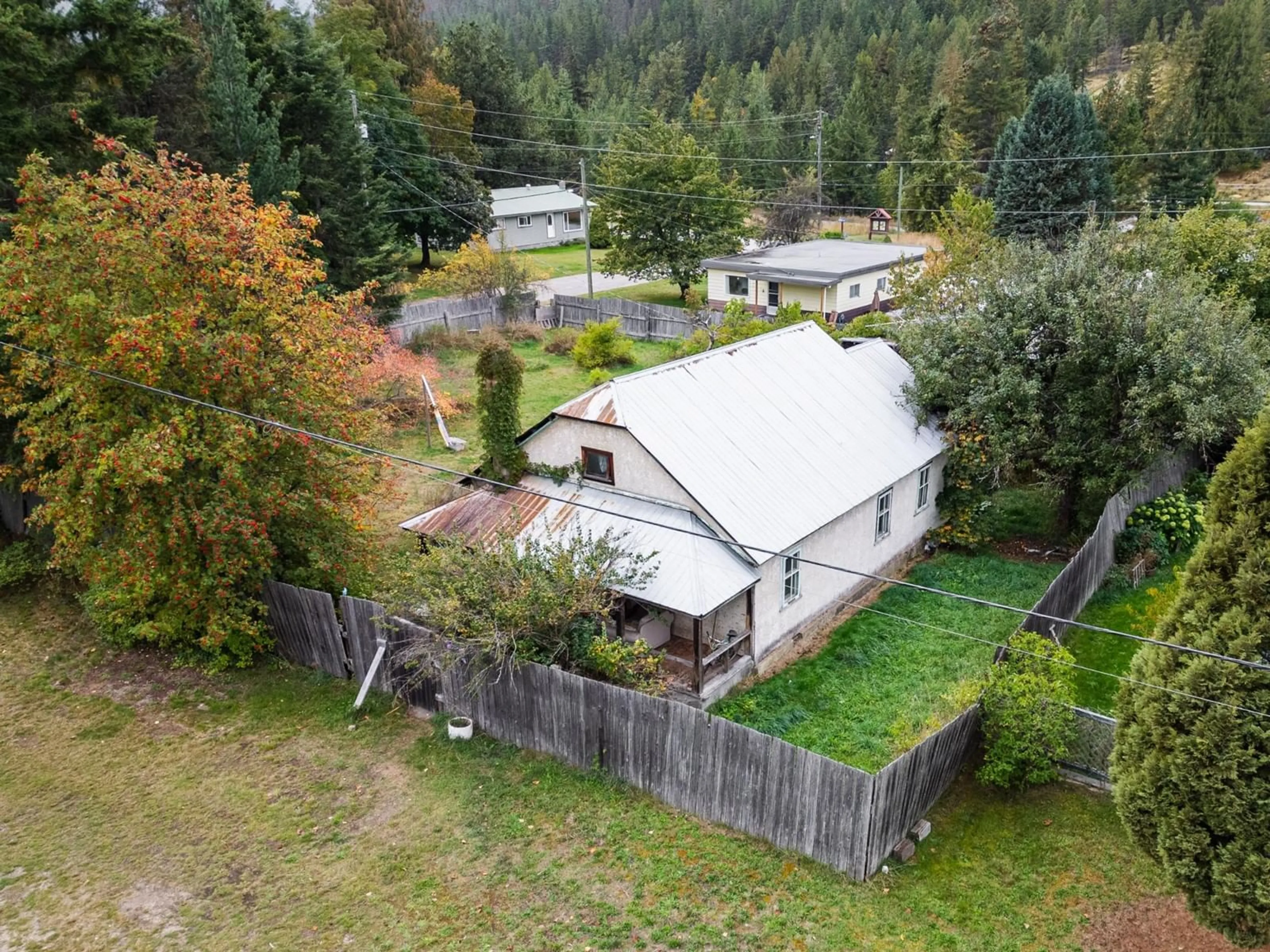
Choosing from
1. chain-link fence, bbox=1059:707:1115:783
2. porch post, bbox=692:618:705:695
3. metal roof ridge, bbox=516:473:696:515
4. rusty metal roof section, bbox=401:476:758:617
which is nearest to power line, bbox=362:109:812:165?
metal roof ridge, bbox=516:473:696:515

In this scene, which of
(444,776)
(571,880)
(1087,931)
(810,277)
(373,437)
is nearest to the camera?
(1087,931)

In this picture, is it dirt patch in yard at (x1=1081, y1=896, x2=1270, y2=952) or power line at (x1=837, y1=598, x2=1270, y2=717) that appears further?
dirt patch in yard at (x1=1081, y1=896, x2=1270, y2=952)

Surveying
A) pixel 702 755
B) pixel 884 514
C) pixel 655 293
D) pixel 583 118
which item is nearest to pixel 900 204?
pixel 655 293

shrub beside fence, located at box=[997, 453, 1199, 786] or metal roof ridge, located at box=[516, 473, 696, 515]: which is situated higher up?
metal roof ridge, located at box=[516, 473, 696, 515]

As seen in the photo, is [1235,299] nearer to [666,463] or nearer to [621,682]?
[666,463]

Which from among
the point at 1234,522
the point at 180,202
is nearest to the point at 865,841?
the point at 1234,522

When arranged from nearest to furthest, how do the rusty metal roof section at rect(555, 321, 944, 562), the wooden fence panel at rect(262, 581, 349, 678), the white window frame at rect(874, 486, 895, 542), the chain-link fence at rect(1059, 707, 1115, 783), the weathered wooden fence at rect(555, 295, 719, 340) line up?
the chain-link fence at rect(1059, 707, 1115, 783), the wooden fence panel at rect(262, 581, 349, 678), the rusty metal roof section at rect(555, 321, 944, 562), the white window frame at rect(874, 486, 895, 542), the weathered wooden fence at rect(555, 295, 719, 340)

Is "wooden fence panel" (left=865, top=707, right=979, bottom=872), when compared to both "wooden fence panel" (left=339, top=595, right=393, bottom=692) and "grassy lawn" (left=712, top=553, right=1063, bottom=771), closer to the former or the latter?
"grassy lawn" (left=712, top=553, right=1063, bottom=771)
